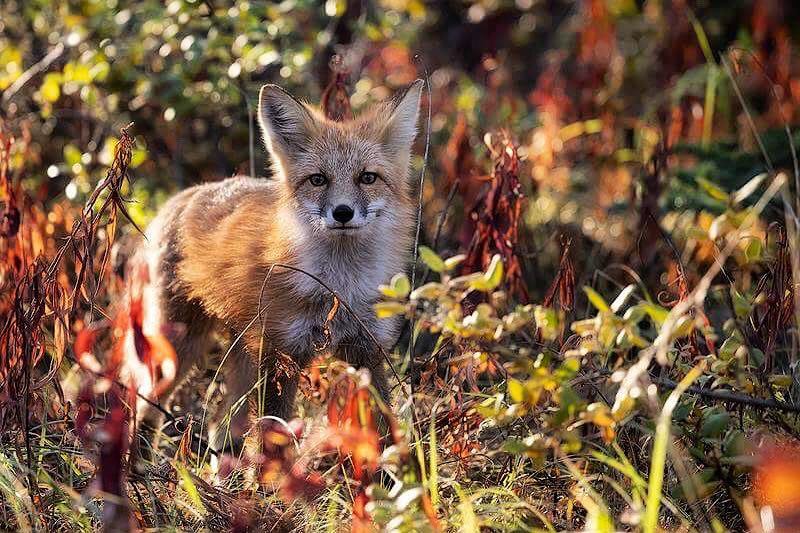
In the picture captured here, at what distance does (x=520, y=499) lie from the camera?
3.28m

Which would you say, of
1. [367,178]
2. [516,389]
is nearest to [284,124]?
[367,178]

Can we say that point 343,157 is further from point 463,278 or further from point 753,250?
point 753,250

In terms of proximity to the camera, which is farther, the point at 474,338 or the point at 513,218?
the point at 513,218

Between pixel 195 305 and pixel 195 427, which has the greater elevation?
pixel 195 305

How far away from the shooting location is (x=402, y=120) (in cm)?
456

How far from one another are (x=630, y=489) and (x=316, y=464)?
1.25 meters

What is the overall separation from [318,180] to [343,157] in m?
0.15

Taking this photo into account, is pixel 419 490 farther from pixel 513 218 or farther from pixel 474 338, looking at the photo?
pixel 513 218

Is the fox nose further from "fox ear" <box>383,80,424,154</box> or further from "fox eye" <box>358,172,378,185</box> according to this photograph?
"fox ear" <box>383,80,424,154</box>

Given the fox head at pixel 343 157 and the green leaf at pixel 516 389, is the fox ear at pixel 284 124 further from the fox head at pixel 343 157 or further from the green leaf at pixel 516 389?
the green leaf at pixel 516 389

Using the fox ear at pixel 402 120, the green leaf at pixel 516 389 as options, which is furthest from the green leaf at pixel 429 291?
the fox ear at pixel 402 120

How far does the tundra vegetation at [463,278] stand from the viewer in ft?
9.26

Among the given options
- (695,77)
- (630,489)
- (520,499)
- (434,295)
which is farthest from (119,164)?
(695,77)

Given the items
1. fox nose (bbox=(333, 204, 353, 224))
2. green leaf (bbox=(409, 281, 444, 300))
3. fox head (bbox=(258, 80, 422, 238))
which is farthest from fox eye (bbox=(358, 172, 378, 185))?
green leaf (bbox=(409, 281, 444, 300))
